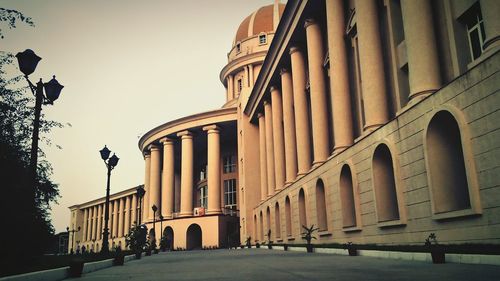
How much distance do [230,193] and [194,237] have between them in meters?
8.51

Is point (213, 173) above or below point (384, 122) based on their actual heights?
above

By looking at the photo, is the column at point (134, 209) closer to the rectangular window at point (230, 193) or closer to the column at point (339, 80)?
the rectangular window at point (230, 193)

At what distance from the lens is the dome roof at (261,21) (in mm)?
69500

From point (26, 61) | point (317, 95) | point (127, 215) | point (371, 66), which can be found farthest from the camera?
point (127, 215)

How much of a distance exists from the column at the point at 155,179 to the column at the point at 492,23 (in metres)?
58.4

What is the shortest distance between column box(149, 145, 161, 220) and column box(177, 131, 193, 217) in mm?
8129

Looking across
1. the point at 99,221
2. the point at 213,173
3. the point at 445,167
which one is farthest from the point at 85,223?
the point at 445,167

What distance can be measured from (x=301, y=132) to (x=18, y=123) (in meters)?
18.4

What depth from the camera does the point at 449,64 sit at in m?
16.1

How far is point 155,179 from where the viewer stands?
67375 mm

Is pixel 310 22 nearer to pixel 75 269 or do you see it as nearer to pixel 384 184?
pixel 384 184

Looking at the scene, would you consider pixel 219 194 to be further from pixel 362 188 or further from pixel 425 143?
pixel 425 143

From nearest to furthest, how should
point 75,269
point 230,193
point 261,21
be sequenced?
point 75,269 → point 230,193 → point 261,21

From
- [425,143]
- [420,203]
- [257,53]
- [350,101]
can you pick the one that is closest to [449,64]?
[425,143]
